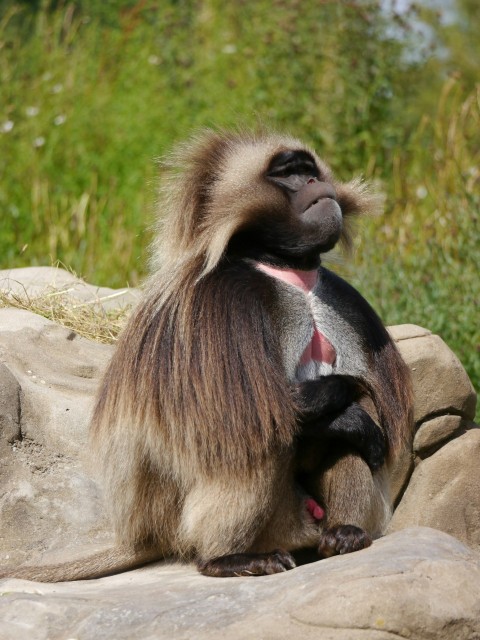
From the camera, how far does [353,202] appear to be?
14.4ft

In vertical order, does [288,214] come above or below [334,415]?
above

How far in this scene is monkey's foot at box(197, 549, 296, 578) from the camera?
3.67 m

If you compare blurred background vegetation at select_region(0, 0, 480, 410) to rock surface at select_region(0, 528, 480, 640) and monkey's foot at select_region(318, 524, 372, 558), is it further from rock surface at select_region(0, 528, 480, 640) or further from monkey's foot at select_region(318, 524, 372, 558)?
rock surface at select_region(0, 528, 480, 640)

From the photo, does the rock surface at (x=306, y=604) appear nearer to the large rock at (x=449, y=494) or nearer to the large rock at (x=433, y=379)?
the large rock at (x=449, y=494)

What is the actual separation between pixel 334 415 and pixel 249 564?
0.63 m

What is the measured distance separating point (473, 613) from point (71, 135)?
715 cm

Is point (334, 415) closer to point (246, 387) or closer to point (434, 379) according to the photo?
point (246, 387)

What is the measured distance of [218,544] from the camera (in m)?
3.81

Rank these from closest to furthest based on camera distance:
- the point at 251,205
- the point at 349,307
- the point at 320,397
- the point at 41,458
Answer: the point at 320,397
the point at 251,205
the point at 349,307
the point at 41,458

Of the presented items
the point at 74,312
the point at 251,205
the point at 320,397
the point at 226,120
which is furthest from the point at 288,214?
the point at 226,120


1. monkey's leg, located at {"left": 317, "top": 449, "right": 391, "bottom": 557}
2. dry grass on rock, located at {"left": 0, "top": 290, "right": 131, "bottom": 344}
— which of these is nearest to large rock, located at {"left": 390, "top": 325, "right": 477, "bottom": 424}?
monkey's leg, located at {"left": 317, "top": 449, "right": 391, "bottom": 557}

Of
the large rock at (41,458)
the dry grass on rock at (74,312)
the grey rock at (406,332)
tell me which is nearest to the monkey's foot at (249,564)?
the large rock at (41,458)

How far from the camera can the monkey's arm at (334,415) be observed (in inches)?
152

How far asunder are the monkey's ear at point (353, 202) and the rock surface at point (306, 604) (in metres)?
1.39
